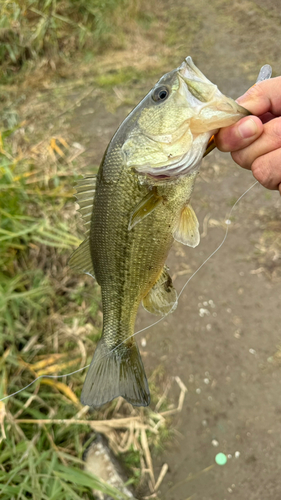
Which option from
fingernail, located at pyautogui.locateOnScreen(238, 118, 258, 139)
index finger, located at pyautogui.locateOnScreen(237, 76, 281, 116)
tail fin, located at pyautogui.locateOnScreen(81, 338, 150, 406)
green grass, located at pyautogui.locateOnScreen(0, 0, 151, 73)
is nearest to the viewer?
fingernail, located at pyautogui.locateOnScreen(238, 118, 258, 139)

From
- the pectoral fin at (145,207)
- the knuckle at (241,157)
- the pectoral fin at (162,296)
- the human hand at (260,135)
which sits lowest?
the pectoral fin at (162,296)

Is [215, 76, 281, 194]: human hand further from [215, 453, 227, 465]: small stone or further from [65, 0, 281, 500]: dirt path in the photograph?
[215, 453, 227, 465]: small stone

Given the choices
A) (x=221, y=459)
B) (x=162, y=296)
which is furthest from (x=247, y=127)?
(x=221, y=459)

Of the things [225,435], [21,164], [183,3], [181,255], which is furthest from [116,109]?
[225,435]

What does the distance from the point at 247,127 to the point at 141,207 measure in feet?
1.67

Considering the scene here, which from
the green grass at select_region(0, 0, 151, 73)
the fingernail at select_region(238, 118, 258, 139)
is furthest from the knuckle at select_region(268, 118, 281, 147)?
the green grass at select_region(0, 0, 151, 73)

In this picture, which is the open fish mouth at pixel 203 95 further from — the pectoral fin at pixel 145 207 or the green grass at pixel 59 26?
the green grass at pixel 59 26

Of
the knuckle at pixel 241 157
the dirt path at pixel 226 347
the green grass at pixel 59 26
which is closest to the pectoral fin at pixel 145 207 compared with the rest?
the knuckle at pixel 241 157

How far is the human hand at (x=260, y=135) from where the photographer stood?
1235 mm

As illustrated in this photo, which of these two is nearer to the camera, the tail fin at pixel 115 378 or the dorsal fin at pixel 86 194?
the dorsal fin at pixel 86 194

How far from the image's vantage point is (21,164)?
3.51 metres

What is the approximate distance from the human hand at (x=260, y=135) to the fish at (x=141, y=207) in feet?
0.20

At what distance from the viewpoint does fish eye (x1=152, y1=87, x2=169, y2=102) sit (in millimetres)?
1218

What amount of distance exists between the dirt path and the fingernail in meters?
2.03
